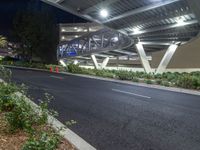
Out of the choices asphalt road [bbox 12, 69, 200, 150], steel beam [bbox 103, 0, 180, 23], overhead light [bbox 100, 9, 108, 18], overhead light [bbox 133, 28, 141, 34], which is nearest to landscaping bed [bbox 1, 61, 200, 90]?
asphalt road [bbox 12, 69, 200, 150]

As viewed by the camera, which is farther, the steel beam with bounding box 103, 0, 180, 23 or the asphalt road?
the steel beam with bounding box 103, 0, 180, 23

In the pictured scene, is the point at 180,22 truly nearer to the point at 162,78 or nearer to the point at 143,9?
the point at 143,9

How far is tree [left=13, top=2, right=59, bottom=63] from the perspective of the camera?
7306 cm

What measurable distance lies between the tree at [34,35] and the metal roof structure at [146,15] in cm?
3363

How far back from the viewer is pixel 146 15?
34.6 metres

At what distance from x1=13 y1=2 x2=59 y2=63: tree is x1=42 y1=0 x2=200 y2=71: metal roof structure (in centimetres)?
3363

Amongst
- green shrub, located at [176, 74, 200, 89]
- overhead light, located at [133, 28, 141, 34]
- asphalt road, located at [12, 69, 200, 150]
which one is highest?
overhead light, located at [133, 28, 141, 34]

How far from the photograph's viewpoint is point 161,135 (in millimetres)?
7730

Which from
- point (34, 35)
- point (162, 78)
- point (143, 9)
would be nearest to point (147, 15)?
point (143, 9)

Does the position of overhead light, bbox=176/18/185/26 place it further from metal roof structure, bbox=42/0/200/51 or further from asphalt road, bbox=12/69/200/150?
asphalt road, bbox=12/69/200/150

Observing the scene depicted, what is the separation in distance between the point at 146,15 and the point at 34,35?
4253cm

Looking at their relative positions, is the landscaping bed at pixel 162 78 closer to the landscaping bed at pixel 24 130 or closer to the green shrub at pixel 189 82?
the green shrub at pixel 189 82

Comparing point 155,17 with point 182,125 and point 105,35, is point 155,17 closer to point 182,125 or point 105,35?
point 182,125

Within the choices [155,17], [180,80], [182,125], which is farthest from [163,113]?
[155,17]
